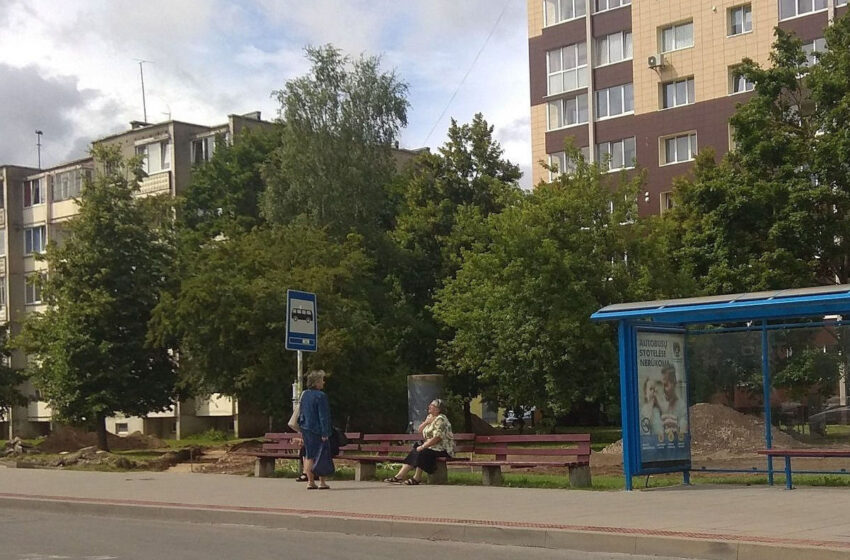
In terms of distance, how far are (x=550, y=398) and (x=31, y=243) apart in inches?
1725

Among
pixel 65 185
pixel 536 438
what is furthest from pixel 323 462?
pixel 65 185

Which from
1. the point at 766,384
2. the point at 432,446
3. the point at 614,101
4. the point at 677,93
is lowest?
the point at 432,446

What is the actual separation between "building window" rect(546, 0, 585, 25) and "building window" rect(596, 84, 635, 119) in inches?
176

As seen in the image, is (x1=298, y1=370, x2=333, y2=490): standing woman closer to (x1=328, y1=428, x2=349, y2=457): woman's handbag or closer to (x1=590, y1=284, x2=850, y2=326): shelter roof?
(x1=328, y1=428, x2=349, y2=457): woman's handbag

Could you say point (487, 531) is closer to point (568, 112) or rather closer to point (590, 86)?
point (590, 86)

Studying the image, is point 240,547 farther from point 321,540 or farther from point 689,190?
point 689,190

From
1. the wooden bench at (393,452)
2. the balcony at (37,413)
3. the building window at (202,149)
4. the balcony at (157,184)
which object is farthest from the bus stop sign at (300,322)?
the balcony at (37,413)

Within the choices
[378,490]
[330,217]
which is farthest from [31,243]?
[378,490]

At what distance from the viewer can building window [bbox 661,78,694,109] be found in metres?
55.4

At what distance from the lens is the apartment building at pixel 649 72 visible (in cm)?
5322

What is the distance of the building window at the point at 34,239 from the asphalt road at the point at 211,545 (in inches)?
2278

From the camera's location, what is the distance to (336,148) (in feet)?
159

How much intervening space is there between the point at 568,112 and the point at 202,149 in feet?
65.8

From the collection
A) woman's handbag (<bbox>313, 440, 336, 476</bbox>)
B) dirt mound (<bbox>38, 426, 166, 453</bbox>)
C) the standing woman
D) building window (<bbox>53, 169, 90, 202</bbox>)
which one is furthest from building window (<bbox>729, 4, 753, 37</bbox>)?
woman's handbag (<bbox>313, 440, 336, 476</bbox>)
